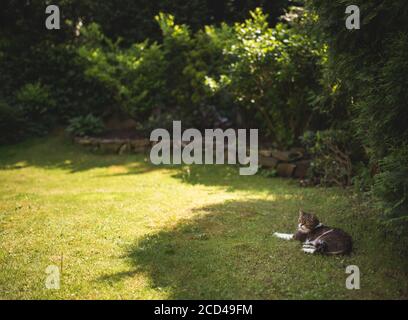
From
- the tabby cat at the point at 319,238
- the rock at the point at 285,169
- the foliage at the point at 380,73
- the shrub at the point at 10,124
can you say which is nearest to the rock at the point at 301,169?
the rock at the point at 285,169

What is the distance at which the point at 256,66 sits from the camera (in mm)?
10891

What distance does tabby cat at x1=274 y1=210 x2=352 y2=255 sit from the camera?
5535 mm

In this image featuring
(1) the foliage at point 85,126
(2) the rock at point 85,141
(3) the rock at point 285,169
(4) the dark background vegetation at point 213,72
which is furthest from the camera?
(1) the foliage at point 85,126

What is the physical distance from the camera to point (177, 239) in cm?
630

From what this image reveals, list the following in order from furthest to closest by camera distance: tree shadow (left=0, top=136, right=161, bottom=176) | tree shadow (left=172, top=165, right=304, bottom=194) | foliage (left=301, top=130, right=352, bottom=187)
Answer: tree shadow (left=0, top=136, right=161, bottom=176) < tree shadow (left=172, top=165, right=304, bottom=194) < foliage (left=301, top=130, right=352, bottom=187)

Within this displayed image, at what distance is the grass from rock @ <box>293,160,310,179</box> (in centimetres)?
47

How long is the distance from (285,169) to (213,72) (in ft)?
13.5

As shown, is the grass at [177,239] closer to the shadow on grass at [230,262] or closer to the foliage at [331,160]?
the shadow on grass at [230,262]

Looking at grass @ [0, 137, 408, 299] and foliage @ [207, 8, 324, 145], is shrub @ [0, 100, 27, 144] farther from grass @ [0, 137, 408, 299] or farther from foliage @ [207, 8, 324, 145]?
foliage @ [207, 8, 324, 145]

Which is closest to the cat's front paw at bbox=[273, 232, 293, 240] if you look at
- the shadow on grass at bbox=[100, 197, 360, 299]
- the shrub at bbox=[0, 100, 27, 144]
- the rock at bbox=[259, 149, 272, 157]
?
the shadow on grass at bbox=[100, 197, 360, 299]

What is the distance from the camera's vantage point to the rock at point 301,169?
404 inches

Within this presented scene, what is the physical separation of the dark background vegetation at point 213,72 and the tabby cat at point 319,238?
1156 mm
